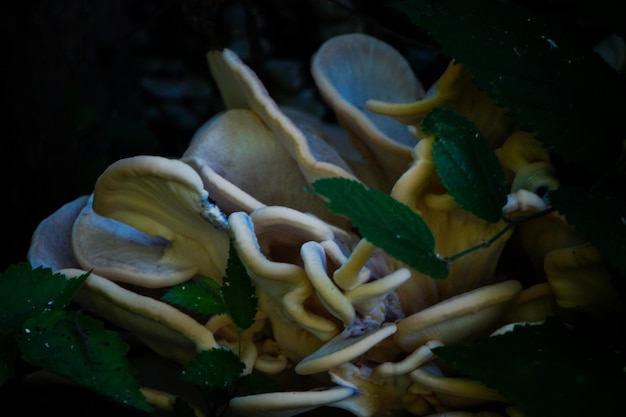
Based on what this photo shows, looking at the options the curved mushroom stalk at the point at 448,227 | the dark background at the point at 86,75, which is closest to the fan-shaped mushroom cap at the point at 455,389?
the curved mushroom stalk at the point at 448,227

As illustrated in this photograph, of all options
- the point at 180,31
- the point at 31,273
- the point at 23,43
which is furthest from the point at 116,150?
the point at 31,273

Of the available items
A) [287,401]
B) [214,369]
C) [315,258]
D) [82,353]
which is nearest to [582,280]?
[315,258]

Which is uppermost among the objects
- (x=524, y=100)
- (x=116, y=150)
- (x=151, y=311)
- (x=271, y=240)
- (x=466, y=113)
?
(x=524, y=100)

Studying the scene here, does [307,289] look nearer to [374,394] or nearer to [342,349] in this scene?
[342,349]

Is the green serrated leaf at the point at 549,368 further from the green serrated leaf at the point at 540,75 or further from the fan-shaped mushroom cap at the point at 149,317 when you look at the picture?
the fan-shaped mushroom cap at the point at 149,317

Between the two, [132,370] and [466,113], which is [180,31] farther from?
[132,370]

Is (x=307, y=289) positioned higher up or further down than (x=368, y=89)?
further down

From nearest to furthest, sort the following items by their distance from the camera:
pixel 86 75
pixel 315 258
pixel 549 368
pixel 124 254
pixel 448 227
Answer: pixel 549 368, pixel 315 258, pixel 448 227, pixel 124 254, pixel 86 75
